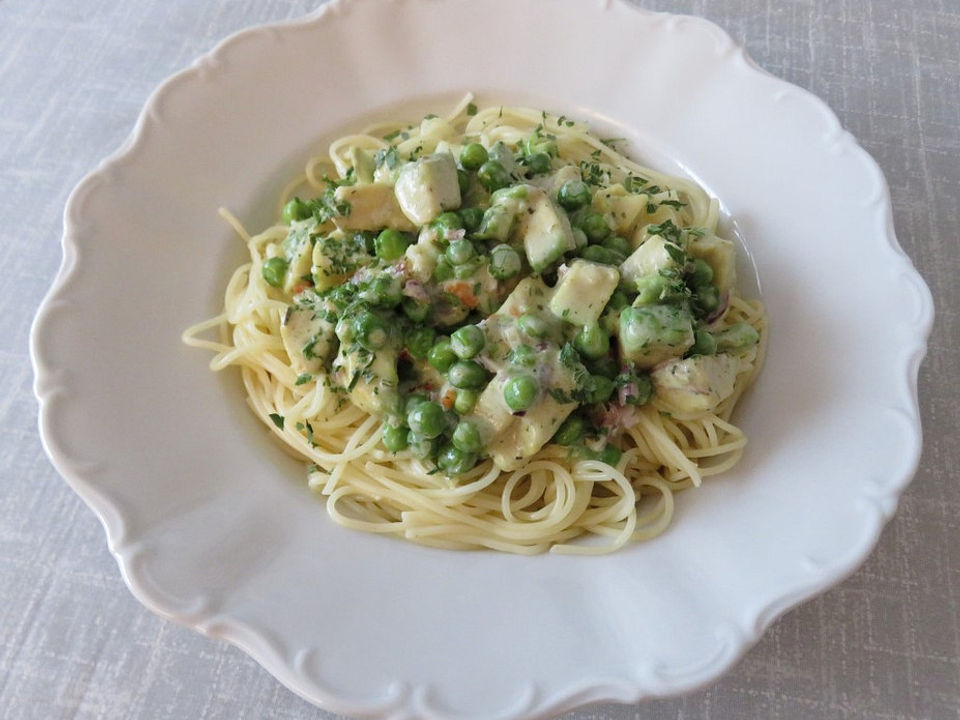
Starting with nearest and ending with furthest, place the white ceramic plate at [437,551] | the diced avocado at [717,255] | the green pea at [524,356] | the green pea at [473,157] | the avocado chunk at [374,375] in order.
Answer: the white ceramic plate at [437,551], the green pea at [524,356], the avocado chunk at [374,375], the diced avocado at [717,255], the green pea at [473,157]

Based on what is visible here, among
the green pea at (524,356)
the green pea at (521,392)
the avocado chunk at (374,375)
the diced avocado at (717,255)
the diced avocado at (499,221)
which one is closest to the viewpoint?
the green pea at (521,392)

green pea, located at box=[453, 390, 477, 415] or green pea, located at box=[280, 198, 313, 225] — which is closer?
green pea, located at box=[453, 390, 477, 415]

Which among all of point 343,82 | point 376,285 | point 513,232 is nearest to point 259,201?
point 343,82

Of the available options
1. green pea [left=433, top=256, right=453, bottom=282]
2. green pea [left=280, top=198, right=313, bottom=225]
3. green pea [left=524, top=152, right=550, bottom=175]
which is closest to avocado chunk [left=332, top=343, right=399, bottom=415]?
green pea [left=433, top=256, right=453, bottom=282]

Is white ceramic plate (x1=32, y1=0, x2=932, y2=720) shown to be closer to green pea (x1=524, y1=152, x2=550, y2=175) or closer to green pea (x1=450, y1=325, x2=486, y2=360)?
green pea (x1=524, y1=152, x2=550, y2=175)

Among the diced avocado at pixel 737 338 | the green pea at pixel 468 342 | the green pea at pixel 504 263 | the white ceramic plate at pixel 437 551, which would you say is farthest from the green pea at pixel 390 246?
the diced avocado at pixel 737 338

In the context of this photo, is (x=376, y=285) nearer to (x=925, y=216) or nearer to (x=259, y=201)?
(x=259, y=201)

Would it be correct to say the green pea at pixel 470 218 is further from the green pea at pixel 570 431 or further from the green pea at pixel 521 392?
the green pea at pixel 570 431
